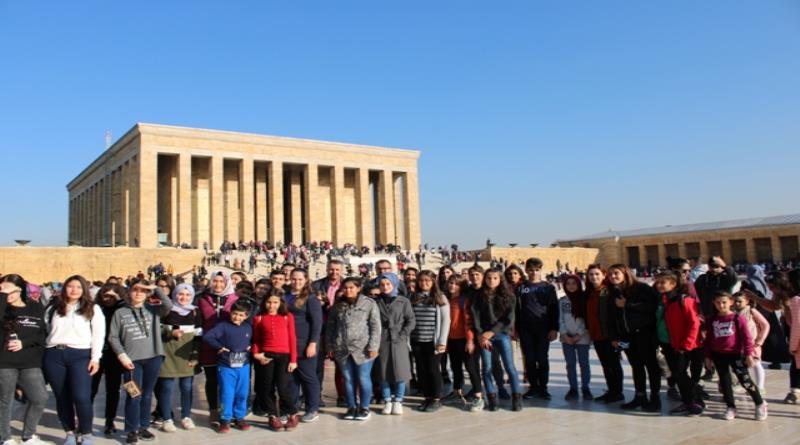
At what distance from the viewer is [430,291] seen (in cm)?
638

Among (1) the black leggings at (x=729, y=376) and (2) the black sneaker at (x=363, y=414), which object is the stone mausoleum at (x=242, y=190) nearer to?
(2) the black sneaker at (x=363, y=414)

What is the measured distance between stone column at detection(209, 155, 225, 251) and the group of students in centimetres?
3214


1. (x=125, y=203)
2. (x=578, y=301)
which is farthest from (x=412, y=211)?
(x=578, y=301)

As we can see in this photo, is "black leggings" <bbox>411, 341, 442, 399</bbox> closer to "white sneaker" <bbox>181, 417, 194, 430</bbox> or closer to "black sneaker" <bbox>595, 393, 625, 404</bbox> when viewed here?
"black sneaker" <bbox>595, 393, 625, 404</bbox>

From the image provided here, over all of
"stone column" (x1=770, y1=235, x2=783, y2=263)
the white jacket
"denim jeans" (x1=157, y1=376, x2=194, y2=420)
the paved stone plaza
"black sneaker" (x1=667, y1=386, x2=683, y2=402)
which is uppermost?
"stone column" (x1=770, y1=235, x2=783, y2=263)

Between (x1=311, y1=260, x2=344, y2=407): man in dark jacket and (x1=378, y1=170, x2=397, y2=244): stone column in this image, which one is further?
(x1=378, y1=170, x2=397, y2=244): stone column

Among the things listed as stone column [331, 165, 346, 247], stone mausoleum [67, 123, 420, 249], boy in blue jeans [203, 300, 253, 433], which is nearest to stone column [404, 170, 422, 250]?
stone mausoleum [67, 123, 420, 249]

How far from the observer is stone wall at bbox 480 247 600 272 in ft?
134

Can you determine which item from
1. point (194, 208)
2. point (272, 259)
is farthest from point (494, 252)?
point (194, 208)

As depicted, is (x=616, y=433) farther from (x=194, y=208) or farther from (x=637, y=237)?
(x=637, y=237)

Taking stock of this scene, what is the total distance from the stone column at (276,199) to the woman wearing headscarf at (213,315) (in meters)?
33.7

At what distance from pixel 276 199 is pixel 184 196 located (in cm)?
625

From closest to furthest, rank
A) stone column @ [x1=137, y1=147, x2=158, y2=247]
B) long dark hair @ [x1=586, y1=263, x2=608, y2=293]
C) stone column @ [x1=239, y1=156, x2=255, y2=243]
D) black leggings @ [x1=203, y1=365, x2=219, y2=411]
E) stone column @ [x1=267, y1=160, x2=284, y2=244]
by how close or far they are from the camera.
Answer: black leggings @ [x1=203, y1=365, x2=219, y2=411] → long dark hair @ [x1=586, y1=263, x2=608, y2=293] → stone column @ [x1=137, y1=147, x2=158, y2=247] → stone column @ [x1=239, y1=156, x2=255, y2=243] → stone column @ [x1=267, y1=160, x2=284, y2=244]

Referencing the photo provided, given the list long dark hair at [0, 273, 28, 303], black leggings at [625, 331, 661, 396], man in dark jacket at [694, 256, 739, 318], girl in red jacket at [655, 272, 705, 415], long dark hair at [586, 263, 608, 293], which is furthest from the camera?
man in dark jacket at [694, 256, 739, 318]
